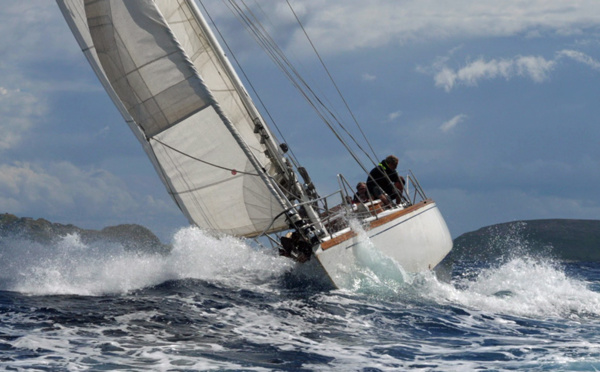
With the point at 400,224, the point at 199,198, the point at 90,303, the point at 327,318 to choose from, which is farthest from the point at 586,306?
the point at 90,303

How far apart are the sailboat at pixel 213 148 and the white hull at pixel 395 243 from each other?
0.06ft

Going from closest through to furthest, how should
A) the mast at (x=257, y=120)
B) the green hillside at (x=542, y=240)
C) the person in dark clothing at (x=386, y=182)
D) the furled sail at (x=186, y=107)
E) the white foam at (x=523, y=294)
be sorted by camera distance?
the furled sail at (x=186, y=107), the white foam at (x=523, y=294), the mast at (x=257, y=120), the person in dark clothing at (x=386, y=182), the green hillside at (x=542, y=240)

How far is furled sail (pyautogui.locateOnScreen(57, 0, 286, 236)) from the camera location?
9.73 meters

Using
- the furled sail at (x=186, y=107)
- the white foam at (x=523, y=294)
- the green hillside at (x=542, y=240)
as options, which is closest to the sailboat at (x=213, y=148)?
the furled sail at (x=186, y=107)

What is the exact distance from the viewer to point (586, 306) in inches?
413

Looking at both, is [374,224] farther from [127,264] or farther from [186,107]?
[127,264]

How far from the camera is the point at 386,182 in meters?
12.8

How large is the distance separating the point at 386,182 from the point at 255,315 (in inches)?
209

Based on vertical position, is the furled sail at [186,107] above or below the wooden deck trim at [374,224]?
above

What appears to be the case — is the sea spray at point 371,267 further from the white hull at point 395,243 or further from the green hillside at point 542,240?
the green hillside at point 542,240

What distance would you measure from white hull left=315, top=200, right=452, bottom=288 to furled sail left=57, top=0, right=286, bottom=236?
1026 millimetres

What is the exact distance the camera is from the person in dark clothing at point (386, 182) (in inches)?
484

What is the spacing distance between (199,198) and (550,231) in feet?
201

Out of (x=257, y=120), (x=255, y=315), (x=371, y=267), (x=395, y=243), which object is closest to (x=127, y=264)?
(x=257, y=120)
